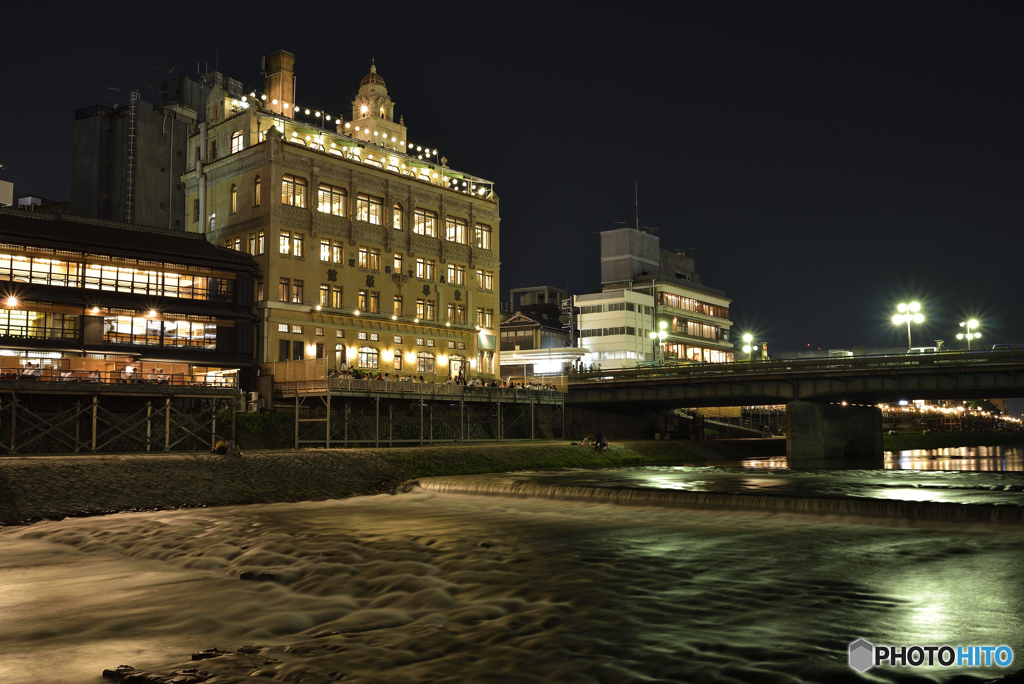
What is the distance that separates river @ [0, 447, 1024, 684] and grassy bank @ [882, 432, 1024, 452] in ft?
263

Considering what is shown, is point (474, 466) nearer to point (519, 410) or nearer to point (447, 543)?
point (519, 410)

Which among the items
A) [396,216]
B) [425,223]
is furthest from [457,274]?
[396,216]

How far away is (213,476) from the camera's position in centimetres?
4103

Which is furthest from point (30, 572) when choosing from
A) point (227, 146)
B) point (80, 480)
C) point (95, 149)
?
point (95, 149)

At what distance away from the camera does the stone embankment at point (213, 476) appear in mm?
34594

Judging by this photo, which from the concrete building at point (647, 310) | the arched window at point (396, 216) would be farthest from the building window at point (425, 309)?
the concrete building at point (647, 310)

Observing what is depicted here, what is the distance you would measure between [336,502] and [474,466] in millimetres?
17618

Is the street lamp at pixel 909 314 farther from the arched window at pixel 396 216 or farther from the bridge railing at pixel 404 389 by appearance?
the arched window at pixel 396 216

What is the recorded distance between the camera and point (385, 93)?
9669 centimetres

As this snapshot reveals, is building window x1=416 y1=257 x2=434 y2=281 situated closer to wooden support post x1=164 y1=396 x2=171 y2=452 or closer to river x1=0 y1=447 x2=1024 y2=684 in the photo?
wooden support post x1=164 y1=396 x2=171 y2=452

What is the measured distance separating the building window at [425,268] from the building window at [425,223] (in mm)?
2818

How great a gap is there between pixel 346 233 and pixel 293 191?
637cm

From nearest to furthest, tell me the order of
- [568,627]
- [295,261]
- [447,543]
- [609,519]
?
1. [568,627]
2. [447,543]
3. [609,519]
4. [295,261]

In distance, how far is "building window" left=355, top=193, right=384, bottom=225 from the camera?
260 ft
